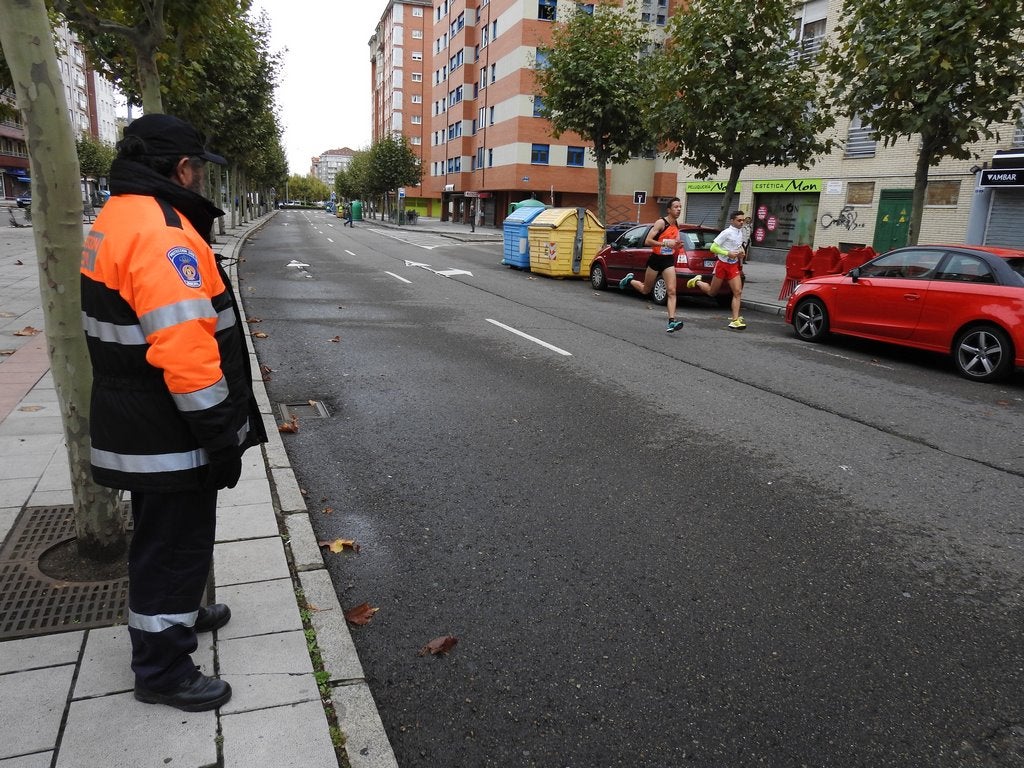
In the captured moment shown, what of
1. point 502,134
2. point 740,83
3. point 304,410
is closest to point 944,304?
point 304,410

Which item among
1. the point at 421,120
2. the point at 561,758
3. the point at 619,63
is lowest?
the point at 561,758

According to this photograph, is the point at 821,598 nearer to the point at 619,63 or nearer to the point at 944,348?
the point at 944,348

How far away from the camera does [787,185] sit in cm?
2688

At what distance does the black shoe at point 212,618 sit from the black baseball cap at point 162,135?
1.73 m

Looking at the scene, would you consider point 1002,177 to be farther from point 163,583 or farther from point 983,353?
point 163,583

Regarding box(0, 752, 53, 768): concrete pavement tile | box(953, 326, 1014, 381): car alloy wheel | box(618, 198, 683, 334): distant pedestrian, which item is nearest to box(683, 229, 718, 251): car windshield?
box(618, 198, 683, 334): distant pedestrian

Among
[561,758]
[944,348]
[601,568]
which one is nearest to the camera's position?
[561,758]

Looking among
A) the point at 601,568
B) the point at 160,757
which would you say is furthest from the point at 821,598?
the point at 160,757

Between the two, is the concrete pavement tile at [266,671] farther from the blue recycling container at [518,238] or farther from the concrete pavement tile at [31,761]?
the blue recycling container at [518,238]

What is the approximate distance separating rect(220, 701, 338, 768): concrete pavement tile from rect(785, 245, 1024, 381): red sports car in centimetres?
870

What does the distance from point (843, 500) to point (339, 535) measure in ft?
10.1

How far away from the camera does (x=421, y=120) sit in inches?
3504

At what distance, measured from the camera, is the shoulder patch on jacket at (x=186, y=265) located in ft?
7.21

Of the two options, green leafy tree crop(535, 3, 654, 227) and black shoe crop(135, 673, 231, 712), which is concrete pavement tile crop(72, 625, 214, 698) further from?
green leafy tree crop(535, 3, 654, 227)
